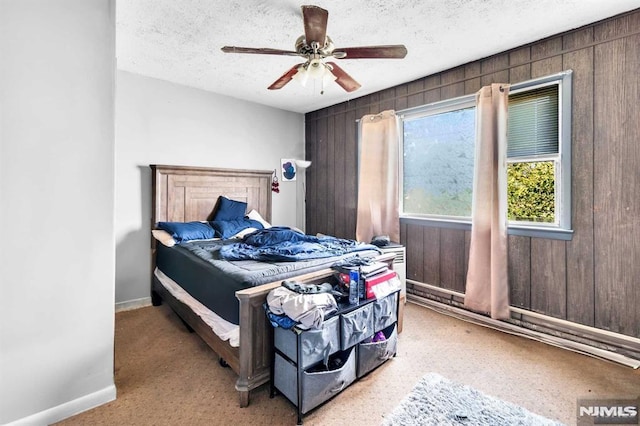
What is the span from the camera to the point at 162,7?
2.11 meters

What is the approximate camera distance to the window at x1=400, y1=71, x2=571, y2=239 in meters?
2.54

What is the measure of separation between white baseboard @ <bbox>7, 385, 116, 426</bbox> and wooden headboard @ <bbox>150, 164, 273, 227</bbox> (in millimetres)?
Answer: 1945

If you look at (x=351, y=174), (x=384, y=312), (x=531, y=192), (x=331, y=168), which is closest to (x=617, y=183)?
(x=531, y=192)

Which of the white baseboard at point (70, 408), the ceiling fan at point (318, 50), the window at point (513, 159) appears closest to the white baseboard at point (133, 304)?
the white baseboard at point (70, 408)

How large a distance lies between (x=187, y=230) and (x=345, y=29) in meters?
2.42

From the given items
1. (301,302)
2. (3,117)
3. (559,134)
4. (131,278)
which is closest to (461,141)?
(559,134)

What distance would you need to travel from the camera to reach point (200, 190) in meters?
3.73

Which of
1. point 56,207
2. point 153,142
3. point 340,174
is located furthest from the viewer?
point 340,174

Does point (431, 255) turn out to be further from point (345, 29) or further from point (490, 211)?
point (345, 29)

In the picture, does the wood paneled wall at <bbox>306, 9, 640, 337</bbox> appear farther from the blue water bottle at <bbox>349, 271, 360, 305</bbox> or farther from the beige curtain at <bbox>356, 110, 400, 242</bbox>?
the blue water bottle at <bbox>349, 271, 360, 305</bbox>

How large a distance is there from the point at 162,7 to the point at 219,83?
1477mm

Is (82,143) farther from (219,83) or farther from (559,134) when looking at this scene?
(559,134)

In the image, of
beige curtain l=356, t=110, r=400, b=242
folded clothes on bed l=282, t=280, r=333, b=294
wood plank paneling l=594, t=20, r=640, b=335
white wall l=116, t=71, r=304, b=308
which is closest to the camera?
folded clothes on bed l=282, t=280, r=333, b=294

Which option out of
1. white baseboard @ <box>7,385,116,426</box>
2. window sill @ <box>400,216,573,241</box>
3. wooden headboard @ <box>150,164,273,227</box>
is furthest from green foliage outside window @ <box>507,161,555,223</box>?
white baseboard @ <box>7,385,116,426</box>
